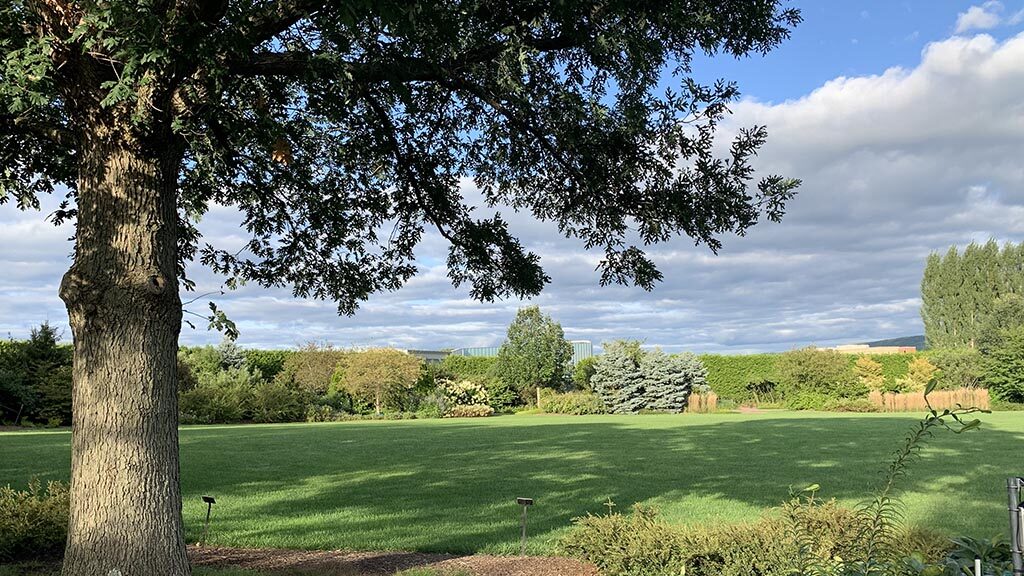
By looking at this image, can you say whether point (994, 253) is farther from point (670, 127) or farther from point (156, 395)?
point (156, 395)

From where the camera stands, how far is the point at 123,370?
4.62 m

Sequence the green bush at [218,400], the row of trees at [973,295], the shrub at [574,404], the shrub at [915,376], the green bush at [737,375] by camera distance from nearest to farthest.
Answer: the green bush at [218,400] < the shrub at [574,404] < the shrub at [915,376] < the green bush at [737,375] < the row of trees at [973,295]

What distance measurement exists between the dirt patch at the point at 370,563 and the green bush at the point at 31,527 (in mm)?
1120

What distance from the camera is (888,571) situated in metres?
3.49

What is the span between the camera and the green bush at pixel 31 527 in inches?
242

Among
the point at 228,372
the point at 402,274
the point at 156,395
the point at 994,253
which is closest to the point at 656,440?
the point at 402,274

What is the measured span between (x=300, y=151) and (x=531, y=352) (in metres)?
25.2

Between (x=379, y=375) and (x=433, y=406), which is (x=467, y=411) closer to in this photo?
(x=433, y=406)

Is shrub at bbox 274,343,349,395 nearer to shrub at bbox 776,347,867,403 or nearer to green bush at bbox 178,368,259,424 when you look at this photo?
green bush at bbox 178,368,259,424

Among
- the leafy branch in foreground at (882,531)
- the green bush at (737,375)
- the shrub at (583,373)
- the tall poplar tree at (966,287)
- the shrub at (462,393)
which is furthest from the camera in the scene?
the tall poplar tree at (966,287)

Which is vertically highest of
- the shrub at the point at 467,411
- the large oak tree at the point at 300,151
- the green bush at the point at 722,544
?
the large oak tree at the point at 300,151

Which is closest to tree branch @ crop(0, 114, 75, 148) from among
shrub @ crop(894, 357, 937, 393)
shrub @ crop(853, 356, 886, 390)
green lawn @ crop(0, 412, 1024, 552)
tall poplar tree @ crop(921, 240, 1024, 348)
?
green lawn @ crop(0, 412, 1024, 552)

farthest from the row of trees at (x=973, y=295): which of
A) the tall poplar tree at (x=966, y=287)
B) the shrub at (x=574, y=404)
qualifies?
the shrub at (x=574, y=404)

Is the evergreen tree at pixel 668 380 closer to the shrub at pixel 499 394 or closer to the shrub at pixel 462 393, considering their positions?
the shrub at pixel 499 394
